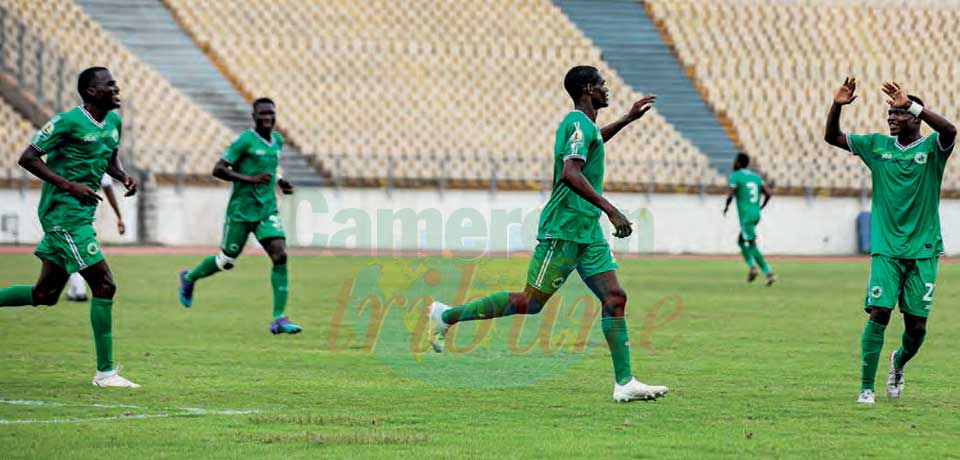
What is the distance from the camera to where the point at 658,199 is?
119 feet

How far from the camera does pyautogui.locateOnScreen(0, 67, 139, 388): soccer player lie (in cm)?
938

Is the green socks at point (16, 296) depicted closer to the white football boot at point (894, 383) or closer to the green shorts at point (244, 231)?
the green shorts at point (244, 231)

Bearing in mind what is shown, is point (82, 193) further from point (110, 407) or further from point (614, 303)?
point (614, 303)

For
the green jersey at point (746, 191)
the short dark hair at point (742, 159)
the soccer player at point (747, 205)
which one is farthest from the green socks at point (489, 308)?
the short dark hair at point (742, 159)

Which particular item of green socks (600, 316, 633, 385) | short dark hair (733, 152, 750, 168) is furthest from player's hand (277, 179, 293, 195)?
short dark hair (733, 152, 750, 168)

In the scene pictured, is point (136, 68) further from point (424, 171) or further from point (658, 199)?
point (658, 199)

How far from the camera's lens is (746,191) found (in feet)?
78.4

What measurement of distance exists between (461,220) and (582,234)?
26.2 metres

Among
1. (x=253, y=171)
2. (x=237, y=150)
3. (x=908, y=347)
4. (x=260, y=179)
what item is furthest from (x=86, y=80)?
(x=908, y=347)

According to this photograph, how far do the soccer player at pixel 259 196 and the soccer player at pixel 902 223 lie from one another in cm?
617

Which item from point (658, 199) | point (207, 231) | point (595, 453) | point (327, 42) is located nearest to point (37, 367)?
point (595, 453)

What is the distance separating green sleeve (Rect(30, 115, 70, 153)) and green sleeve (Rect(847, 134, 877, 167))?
190 inches

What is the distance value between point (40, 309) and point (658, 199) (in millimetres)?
21901

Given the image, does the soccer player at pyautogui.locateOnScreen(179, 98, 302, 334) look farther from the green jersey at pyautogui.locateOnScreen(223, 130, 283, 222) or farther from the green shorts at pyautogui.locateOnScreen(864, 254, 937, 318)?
the green shorts at pyautogui.locateOnScreen(864, 254, 937, 318)
